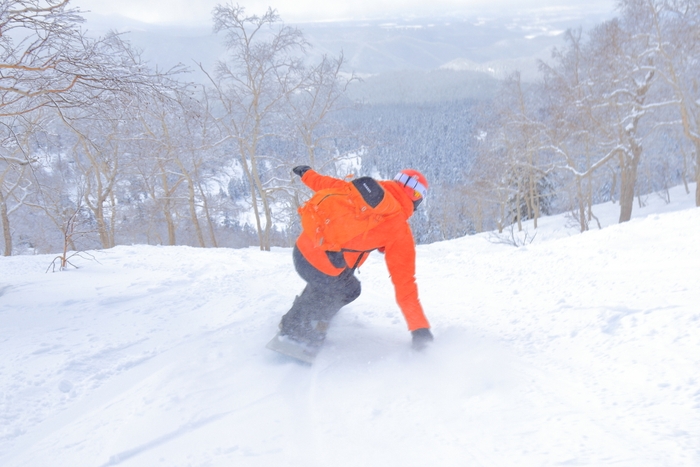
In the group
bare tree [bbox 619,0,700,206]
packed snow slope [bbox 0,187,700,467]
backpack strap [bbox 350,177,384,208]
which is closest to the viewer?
packed snow slope [bbox 0,187,700,467]

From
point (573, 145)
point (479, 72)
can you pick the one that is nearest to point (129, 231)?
point (573, 145)

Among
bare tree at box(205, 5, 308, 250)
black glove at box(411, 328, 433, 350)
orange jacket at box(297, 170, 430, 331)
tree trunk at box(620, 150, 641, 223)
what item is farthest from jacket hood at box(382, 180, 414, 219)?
tree trunk at box(620, 150, 641, 223)

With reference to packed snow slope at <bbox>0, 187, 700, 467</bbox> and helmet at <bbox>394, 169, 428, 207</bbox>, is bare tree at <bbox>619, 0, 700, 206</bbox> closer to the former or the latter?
packed snow slope at <bbox>0, 187, 700, 467</bbox>

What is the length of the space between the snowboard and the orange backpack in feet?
2.55

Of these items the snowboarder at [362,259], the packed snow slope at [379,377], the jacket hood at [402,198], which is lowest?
the packed snow slope at [379,377]

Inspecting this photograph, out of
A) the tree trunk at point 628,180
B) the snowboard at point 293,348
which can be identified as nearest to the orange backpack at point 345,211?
the snowboard at point 293,348

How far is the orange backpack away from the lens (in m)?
3.05

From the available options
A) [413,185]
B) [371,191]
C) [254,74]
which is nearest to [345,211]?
[371,191]

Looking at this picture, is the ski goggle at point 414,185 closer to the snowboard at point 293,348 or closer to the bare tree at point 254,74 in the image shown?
the snowboard at point 293,348

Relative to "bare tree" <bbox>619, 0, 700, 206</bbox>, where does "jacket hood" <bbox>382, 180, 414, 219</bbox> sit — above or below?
below

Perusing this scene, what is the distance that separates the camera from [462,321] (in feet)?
12.9

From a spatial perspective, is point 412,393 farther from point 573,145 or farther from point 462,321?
point 573,145

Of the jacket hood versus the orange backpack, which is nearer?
the orange backpack

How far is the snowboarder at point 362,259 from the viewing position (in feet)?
10.5
